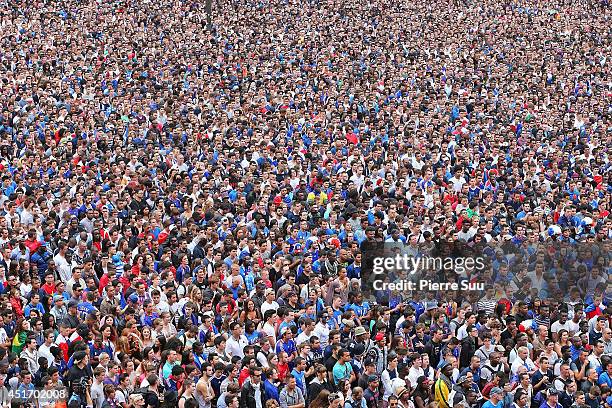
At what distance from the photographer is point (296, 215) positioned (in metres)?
18.2

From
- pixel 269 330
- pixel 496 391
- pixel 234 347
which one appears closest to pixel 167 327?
pixel 234 347

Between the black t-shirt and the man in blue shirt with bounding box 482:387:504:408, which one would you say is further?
the black t-shirt

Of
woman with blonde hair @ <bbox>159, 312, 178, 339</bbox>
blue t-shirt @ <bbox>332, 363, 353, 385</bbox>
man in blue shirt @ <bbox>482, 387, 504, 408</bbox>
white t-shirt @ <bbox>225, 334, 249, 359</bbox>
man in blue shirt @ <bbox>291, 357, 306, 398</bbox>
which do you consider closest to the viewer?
man in blue shirt @ <bbox>482, 387, 504, 408</bbox>

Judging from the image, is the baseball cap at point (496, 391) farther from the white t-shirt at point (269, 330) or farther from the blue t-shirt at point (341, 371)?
the white t-shirt at point (269, 330)

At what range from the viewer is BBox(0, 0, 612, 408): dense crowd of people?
13.1 metres

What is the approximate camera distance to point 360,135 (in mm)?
23406

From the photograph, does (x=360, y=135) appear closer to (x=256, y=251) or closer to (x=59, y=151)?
(x=59, y=151)

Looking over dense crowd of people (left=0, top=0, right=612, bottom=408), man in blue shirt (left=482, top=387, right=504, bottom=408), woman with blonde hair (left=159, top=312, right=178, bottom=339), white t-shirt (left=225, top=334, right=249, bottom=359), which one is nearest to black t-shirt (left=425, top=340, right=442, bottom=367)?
dense crowd of people (left=0, top=0, right=612, bottom=408)

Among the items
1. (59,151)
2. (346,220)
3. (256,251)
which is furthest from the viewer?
(59,151)

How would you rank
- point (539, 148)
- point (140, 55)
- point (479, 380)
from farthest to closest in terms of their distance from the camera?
point (140, 55) < point (539, 148) < point (479, 380)

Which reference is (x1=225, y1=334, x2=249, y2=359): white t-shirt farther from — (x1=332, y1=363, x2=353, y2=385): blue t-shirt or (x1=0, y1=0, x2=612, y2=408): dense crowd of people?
(x1=332, y1=363, x2=353, y2=385): blue t-shirt

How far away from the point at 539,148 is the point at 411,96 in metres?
4.71

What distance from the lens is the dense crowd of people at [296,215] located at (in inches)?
515

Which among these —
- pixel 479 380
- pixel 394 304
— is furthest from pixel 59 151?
pixel 479 380
